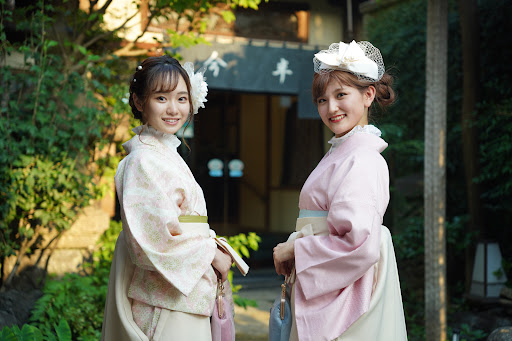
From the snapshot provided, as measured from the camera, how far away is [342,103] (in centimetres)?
255

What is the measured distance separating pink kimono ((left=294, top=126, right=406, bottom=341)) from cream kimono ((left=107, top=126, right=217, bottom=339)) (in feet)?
1.46

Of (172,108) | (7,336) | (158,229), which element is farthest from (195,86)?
(7,336)

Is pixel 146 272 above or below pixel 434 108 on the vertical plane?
below

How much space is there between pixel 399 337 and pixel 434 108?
323 centimetres

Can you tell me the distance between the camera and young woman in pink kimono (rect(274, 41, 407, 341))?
7.70ft

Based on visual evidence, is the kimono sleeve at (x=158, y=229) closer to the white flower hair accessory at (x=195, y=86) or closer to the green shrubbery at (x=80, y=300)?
the white flower hair accessory at (x=195, y=86)

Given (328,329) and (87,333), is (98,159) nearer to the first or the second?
(87,333)

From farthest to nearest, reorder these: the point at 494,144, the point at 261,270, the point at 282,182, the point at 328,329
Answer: the point at 282,182 < the point at 261,270 < the point at 494,144 < the point at 328,329

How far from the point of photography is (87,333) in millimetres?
4715

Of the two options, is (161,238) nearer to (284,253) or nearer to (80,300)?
(284,253)

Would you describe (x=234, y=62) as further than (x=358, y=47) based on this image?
Yes

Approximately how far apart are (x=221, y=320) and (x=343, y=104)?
3.84ft

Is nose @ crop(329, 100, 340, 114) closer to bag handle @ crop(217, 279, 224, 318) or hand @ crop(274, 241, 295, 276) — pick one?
hand @ crop(274, 241, 295, 276)

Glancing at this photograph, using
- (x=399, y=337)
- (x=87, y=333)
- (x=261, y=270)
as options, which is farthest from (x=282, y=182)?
(x=399, y=337)
